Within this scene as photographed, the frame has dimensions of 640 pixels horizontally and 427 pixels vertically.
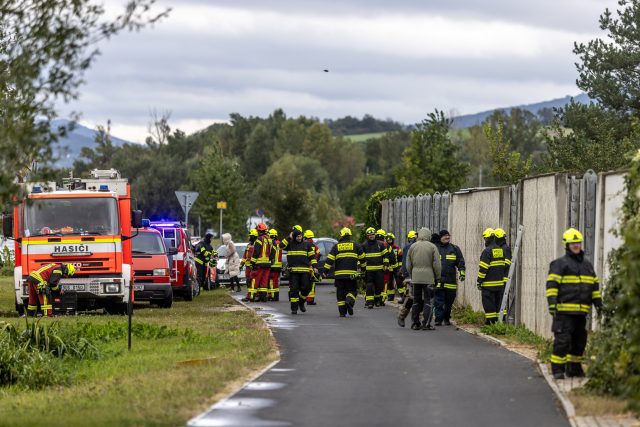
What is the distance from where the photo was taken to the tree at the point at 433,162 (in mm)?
57031

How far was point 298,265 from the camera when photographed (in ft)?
88.9

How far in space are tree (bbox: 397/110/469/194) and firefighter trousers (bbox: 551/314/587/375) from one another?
41.4m

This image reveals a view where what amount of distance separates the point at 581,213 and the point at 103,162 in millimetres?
110384

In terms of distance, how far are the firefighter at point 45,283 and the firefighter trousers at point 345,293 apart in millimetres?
5175

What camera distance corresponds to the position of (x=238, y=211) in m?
68.1

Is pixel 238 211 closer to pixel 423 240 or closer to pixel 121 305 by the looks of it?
pixel 121 305

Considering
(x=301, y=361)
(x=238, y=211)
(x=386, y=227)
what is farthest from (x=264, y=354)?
(x=238, y=211)

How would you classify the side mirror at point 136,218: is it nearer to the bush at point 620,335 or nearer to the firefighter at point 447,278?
the firefighter at point 447,278

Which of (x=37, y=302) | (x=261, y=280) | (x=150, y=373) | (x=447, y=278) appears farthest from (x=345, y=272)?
(x=150, y=373)

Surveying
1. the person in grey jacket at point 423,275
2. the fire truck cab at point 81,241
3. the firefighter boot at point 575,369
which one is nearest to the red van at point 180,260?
the fire truck cab at point 81,241

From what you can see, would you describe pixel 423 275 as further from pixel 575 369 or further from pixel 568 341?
pixel 568 341

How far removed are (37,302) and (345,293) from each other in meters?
5.96

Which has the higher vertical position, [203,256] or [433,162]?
A: [433,162]

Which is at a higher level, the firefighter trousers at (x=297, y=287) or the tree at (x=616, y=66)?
the tree at (x=616, y=66)
